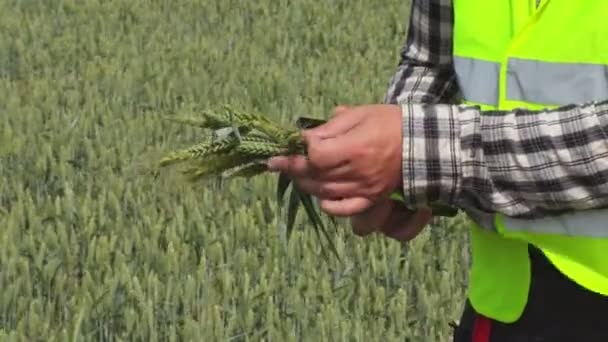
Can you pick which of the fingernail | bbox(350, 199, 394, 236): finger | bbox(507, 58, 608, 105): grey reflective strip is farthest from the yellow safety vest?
the fingernail

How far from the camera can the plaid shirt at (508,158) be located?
3.76ft

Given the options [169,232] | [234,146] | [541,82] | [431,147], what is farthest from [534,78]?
[169,232]

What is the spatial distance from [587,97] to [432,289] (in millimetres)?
1827

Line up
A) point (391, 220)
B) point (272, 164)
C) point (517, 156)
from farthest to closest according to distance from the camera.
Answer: point (391, 220) < point (272, 164) < point (517, 156)

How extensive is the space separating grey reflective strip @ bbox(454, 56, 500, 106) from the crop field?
1.27 ft

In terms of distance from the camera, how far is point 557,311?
1261mm

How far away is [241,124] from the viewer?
4.50 ft

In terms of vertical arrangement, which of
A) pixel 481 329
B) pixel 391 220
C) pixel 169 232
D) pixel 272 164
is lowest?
pixel 169 232

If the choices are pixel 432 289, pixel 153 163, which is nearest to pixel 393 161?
pixel 153 163

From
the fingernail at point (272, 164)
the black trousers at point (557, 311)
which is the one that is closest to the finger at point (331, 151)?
the fingernail at point (272, 164)

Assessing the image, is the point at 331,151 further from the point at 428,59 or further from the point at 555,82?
the point at 428,59

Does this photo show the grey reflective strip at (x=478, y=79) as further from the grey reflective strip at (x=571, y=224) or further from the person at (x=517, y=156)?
the grey reflective strip at (x=571, y=224)

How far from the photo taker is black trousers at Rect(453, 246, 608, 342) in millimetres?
1243

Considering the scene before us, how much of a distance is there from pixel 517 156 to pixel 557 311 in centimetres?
20
